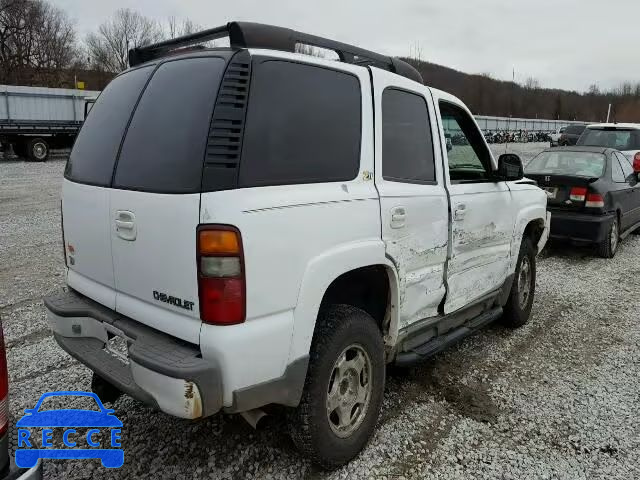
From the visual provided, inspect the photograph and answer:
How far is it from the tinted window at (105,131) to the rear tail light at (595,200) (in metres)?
6.80

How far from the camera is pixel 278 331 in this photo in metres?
2.25

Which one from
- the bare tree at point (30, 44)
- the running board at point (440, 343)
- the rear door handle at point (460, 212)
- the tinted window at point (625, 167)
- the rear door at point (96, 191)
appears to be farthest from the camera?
the bare tree at point (30, 44)

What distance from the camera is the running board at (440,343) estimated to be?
320 cm

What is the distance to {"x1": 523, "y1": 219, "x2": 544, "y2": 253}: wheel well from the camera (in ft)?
16.3

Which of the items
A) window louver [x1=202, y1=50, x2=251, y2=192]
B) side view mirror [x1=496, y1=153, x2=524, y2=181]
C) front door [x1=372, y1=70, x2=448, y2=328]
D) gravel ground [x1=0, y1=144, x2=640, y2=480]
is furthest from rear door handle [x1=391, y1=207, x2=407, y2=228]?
side view mirror [x1=496, y1=153, x2=524, y2=181]

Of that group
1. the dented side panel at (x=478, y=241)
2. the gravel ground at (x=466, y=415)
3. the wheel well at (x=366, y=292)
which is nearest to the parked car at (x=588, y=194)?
the gravel ground at (x=466, y=415)

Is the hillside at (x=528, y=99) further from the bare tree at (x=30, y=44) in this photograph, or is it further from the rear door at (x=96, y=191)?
the rear door at (x=96, y=191)

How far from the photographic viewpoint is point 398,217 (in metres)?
2.89

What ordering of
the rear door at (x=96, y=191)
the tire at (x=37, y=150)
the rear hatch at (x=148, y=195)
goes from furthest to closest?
the tire at (x=37, y=150), the rear door at (x=96, y=191), the rear hatch at (x=148, y=195)

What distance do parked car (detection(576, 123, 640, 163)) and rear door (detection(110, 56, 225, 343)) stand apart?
38.8ft

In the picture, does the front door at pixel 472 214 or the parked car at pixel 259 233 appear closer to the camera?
the parked car at pixel 259 233

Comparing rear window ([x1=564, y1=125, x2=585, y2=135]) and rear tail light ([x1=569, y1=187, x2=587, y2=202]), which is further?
rear window ([x1=564, y1=125, x2=585, y2=135])

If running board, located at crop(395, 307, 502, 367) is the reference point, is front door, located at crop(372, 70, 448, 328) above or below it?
above

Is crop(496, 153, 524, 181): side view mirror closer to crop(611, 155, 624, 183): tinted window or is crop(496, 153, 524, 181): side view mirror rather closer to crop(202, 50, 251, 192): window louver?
crop(202, 50, 251, 192): window louver
